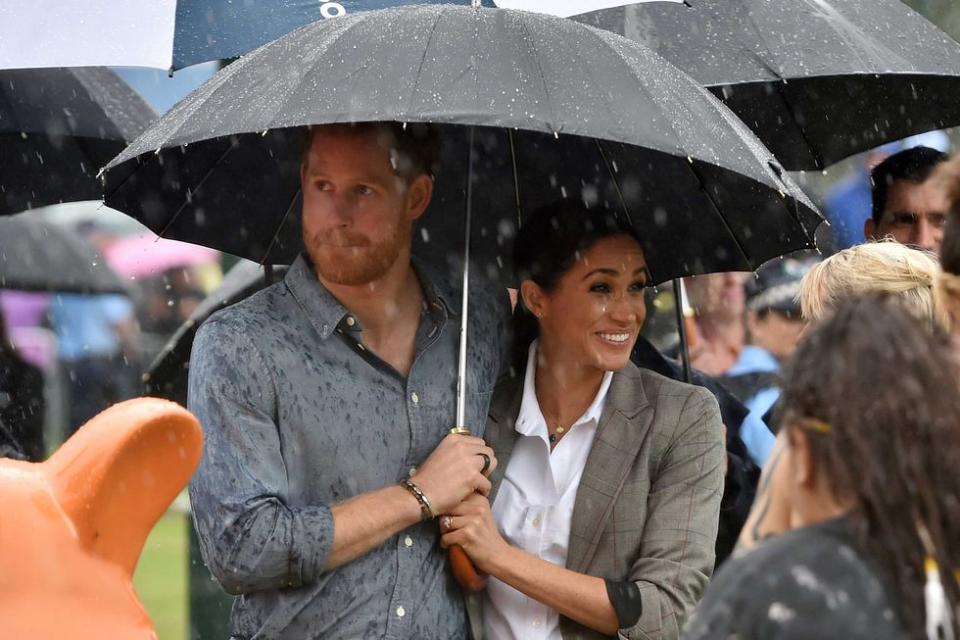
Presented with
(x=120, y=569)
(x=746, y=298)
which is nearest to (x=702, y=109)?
(x=120, y=569)

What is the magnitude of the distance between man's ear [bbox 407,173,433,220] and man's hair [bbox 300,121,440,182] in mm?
16

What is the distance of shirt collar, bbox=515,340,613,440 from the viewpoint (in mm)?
3984

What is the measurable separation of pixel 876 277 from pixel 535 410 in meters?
1.05

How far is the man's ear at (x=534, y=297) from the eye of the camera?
13.7ft

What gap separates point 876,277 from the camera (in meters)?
4.13

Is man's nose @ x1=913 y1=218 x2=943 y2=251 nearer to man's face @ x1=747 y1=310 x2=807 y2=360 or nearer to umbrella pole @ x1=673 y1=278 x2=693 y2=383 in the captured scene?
umbrella pole @ x1=673 y1=278 x2=693 y2=383

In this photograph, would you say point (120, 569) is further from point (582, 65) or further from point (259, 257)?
point (259, 257)

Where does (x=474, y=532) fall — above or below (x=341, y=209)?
below

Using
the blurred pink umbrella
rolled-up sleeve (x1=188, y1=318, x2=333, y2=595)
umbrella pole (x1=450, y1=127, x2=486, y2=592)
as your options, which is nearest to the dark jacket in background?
umbrella pole (x1=450, y1=127, x2=486, y2=592)

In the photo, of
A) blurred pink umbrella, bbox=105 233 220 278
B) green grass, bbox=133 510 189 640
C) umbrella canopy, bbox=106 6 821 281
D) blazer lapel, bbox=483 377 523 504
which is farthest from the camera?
blurred pink umbrella, bbox=105 233 220 278

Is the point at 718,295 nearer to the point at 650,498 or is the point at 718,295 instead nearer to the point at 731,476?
the point at 731,476

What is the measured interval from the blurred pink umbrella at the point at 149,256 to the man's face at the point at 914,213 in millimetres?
10624

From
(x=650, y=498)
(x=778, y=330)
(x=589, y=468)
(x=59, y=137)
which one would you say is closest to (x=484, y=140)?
(x=589, y=468)

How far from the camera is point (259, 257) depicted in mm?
4492
